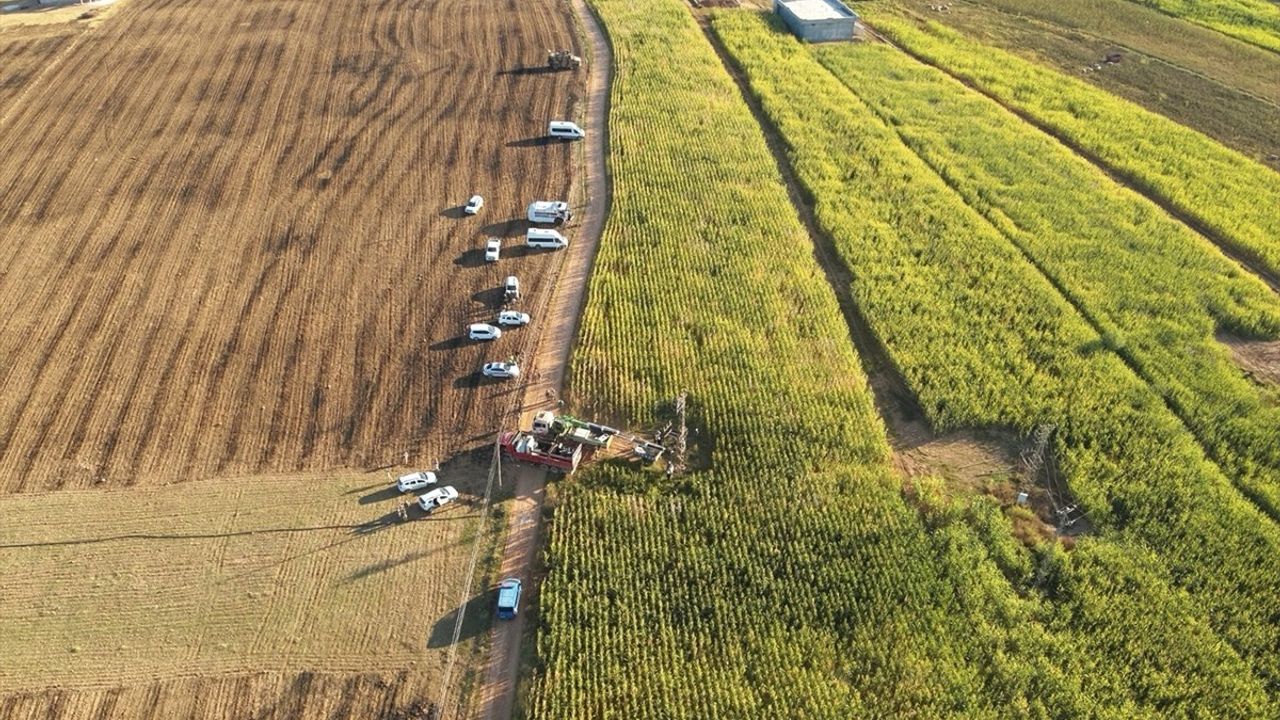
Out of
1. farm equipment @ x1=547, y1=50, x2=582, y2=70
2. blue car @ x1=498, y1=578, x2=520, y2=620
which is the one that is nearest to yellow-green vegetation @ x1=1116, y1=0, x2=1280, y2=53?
farm equipment @ x1=547, y1=50, x2=582, y2=70

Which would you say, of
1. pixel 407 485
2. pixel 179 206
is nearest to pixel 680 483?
pixel 407 485

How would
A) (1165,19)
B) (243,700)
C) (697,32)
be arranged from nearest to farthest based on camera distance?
1. (243,700)
2. (697,32)
3. (1165,19)

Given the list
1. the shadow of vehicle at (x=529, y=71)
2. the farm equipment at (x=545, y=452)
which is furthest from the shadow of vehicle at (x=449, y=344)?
the shadow of vehicle at (x=529, y=71)

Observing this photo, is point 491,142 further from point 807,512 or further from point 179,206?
point 807,512

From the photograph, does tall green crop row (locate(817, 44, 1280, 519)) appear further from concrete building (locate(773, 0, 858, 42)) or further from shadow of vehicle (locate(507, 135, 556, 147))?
shadow of vehicle (locate(507, 135, 556, 147))

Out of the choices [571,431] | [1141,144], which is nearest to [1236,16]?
[1141,144]

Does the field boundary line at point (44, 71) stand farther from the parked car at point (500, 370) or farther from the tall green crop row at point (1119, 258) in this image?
the tall green crop row at point (1119, 258)
